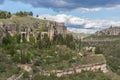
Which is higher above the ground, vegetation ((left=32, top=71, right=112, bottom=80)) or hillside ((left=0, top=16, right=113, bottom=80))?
hillside ((left=0, top=16, right=113, bottom=80))

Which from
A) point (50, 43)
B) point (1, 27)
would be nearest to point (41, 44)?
point (50, 43)

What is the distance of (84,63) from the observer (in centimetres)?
5800

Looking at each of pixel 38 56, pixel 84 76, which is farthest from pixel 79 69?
pixel 38 56

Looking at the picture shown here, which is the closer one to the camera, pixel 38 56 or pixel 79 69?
pixel 79 69

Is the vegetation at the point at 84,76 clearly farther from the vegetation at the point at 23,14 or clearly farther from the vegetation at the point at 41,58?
the vegetation at the point at 23,14

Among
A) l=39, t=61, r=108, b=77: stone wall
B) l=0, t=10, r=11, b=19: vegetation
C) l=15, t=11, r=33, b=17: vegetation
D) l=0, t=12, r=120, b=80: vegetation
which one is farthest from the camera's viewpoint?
Answer: l=15, t=11, r=33, b=17: vegetation

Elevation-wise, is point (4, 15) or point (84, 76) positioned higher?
point (4, 15)

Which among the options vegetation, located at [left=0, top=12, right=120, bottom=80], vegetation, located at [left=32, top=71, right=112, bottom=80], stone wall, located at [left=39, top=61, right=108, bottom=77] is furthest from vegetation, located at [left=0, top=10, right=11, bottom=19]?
vegetation, located at [left=32, top=71, right=112, bottom=80]

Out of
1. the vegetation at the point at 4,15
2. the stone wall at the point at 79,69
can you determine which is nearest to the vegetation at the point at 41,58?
the stone wall at the point at 79,69

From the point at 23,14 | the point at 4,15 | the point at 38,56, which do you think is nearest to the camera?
the point at 38,56

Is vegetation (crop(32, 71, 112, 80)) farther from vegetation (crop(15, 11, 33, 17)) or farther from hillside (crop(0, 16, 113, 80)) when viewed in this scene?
vegetation (crop(15, 11, 33, 17))

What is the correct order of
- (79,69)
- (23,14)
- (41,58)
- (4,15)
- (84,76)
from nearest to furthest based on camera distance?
(84,76) → (79,69) → (41,58) → (4,15) → (23,14)

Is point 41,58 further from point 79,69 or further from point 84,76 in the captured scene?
point 84,76

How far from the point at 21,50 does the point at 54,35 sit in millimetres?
20403
